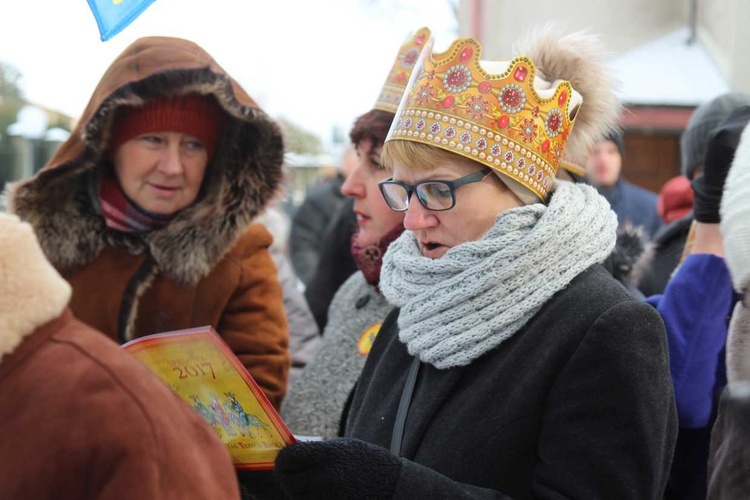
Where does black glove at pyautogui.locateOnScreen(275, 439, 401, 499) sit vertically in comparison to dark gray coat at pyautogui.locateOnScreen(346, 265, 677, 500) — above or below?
below

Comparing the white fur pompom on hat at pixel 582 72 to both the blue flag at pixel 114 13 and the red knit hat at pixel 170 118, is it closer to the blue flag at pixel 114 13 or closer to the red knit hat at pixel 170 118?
the blue flag at pixel 114 13

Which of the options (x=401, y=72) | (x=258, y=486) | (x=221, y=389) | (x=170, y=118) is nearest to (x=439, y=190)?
(x=221, y=389)

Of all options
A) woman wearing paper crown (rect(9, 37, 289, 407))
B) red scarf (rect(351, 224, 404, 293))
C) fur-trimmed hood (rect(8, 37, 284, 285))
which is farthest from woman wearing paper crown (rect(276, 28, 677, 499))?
fur-trimmed hood (rect(8, 37, 284, 285))

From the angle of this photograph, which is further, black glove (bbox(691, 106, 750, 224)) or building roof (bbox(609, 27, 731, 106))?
building roof (bbox(609, 27, 731, 106))

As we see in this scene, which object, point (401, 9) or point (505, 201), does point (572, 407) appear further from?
point (401, 9)

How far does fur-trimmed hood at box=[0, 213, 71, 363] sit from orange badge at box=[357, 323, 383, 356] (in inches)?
56.8

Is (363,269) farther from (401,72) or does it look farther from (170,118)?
(170,118)

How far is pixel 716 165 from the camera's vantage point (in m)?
2.51

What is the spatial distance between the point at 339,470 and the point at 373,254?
3.48ft

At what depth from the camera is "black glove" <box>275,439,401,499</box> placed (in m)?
1.66

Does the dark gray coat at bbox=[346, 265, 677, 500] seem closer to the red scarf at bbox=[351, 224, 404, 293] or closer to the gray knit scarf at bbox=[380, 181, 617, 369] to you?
the gray knit scarf at bbox=[380, 181, 617, 369]

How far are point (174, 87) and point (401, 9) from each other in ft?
31.4

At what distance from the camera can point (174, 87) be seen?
2.78 metres

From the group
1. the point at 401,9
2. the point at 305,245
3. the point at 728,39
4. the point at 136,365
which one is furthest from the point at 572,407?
the point at 401,9
